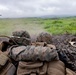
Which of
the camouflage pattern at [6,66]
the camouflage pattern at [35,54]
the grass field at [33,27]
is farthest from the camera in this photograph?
the grass field at [33,27]

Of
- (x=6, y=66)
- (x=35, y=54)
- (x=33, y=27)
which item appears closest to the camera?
(x=35, y=54)

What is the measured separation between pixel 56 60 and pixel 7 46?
1300 mm

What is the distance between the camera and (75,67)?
180 inches

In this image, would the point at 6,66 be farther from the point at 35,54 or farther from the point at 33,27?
the point at 33,27

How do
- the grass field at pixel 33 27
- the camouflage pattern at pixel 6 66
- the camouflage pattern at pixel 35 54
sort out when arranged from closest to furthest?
the camouflage pattern at pixel 35 54, the camouflage pattern at pixel 6 66, the grass field at pixel 33 27

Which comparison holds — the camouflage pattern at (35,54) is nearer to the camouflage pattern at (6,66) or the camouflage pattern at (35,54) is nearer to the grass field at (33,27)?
the camouflage pattern at (6,66)

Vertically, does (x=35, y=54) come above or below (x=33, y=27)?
above

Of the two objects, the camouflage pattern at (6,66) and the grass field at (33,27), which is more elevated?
the camouflage pattern at (6,66)

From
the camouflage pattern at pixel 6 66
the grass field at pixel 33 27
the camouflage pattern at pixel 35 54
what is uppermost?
the camouflage pattern at pixel 35 54

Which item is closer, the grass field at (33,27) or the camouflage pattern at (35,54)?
the camouflage pattern at (35,54)

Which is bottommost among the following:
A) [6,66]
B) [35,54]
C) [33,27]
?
[33,27]

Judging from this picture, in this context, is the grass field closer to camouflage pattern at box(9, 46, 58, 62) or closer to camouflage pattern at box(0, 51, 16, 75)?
camouflage pattern at box(0, 51, 16, 75)

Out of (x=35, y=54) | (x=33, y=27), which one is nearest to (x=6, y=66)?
(x=35, y=54)

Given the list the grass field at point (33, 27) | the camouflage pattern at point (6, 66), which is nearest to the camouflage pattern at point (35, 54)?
the camouflage pattern at point (6, 66)
